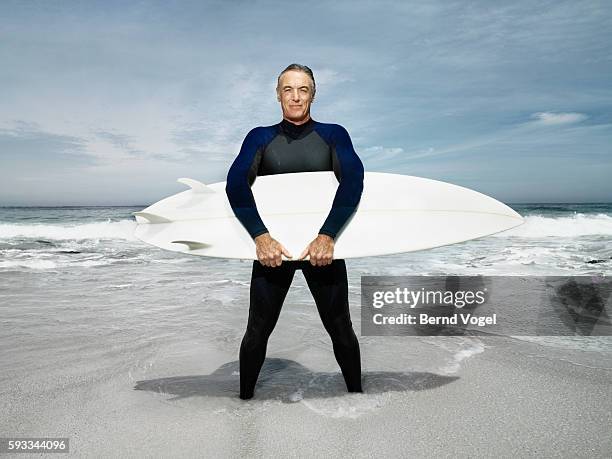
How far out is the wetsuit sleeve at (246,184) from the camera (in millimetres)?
2627

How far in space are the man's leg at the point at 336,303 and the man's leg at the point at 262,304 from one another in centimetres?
15

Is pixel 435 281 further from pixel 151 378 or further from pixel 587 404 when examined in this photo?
pixel 151 378

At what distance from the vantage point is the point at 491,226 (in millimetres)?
2865

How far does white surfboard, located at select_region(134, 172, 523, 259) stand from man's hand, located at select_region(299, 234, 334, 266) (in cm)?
9

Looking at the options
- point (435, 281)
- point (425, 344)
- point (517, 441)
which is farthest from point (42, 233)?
point (517, 441)

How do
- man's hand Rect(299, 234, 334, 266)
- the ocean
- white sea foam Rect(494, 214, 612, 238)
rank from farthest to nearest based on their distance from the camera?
white sea foam Rect(494, 214, 612, 238)
the ocean
man's hand Rect(299, 234, 334, 266)

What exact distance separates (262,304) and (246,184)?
715mm

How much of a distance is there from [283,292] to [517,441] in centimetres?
146

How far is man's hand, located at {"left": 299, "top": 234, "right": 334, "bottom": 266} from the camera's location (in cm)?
251

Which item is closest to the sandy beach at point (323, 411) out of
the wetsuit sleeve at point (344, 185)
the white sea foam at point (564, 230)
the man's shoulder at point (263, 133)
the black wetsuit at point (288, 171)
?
the black wetsuit at point (288, 171)

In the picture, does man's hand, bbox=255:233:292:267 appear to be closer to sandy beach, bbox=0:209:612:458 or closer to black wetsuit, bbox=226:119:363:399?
black wetsuit, bbox=226:119:363:399

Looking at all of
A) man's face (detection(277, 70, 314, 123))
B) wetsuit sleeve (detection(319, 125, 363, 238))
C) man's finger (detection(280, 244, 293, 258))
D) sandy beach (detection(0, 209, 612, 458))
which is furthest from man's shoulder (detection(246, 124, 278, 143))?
sandy beach (detection(0, 209, 612, 458))

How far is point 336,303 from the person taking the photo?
2789 mm

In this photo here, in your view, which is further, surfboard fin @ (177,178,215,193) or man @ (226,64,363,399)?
surfboard fin @ (177,178,215,193)
